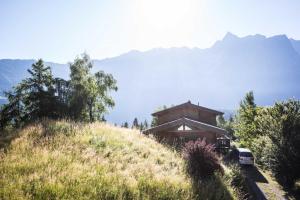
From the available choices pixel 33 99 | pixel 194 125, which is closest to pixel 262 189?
pixel 194 125

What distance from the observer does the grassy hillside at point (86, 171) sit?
30.0ft

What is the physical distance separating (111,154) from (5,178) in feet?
18.3

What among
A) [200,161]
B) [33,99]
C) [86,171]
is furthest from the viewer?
[33,99]

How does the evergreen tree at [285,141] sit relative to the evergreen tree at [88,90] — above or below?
below

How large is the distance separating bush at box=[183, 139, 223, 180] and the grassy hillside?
547mm

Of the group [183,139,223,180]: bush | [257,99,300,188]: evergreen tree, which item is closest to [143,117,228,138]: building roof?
[257,99,300,188]: evergreen tree

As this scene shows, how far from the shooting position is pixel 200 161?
15047 millimetres

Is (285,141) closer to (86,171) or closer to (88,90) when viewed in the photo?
(86,171)

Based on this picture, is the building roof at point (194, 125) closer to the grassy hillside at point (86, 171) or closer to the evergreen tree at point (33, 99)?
the grassy hillside at point (86, 171)

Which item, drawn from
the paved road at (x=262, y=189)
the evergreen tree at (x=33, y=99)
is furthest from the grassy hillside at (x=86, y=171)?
the evergreen tree at (x=33, y=99)

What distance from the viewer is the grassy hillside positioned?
9.15 m

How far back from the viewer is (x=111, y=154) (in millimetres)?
14328

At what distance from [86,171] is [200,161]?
21.3ft

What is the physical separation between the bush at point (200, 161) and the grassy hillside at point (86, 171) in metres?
0.55
